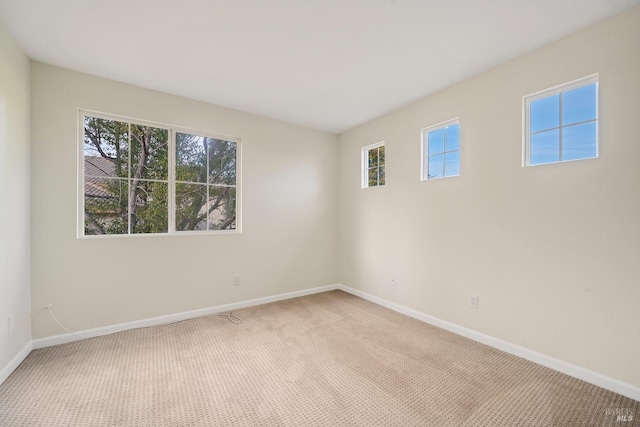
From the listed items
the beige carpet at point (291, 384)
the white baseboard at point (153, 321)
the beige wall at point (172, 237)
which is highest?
the beige wall at point (172, 237)

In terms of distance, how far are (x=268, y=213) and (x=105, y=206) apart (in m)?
1.82

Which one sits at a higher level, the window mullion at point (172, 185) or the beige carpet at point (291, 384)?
the window mullion at point (172, 185)

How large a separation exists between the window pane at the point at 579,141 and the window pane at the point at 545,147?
0.04 metres

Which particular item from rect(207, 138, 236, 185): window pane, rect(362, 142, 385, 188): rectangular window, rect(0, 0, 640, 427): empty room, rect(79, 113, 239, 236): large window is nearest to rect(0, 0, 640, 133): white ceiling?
rect(0, 0, 640, 427): empty room

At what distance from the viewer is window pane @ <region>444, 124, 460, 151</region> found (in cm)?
289

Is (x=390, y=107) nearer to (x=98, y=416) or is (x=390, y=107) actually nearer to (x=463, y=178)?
(x=463, y=178)

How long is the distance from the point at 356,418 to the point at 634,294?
204 centimetres

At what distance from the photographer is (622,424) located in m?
1.58

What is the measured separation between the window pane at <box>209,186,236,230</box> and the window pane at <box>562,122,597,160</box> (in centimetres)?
344

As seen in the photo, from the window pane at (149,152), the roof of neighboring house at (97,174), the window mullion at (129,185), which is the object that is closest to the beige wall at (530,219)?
the window pane at (149,152)

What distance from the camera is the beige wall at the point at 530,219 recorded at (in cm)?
185

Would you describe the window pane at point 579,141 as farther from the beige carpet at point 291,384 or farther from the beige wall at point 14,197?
the beige wall at point 14,197

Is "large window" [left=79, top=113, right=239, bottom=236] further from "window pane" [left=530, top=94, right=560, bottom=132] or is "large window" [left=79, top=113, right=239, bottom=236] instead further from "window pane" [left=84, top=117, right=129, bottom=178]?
"window pane" [left=530, top=94, right=560, bottom=132]

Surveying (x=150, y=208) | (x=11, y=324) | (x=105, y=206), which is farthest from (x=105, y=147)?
(x=11, y=324)
